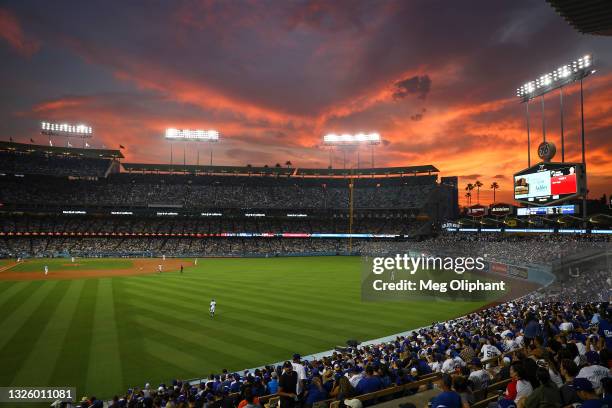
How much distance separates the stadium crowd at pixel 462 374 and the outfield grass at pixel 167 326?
10.7 feet

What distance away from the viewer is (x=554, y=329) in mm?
13750

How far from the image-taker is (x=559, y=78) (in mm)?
30891

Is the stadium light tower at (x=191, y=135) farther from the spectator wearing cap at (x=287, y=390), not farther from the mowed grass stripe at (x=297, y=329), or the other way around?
the spectator wearing cap at (x=287, y=390)

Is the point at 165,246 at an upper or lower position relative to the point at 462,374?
lower

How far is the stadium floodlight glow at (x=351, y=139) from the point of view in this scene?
9212cm

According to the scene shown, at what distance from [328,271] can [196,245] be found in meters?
42.1

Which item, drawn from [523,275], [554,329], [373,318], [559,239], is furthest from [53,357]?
[559,239]

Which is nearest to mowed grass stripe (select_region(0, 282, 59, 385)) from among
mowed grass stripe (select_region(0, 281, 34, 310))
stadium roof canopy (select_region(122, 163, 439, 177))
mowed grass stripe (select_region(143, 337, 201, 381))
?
mowed grass stripe (select_region(0, 281, 34, 310))

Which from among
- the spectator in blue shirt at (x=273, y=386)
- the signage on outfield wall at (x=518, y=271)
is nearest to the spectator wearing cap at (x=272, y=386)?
the spectator in blue shirt at (x=273, y=386)

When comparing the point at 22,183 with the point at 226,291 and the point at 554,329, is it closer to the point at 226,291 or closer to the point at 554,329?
the point at 226,291

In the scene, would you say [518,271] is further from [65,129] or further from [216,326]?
[65,129]

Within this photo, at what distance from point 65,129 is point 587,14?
98.7 m

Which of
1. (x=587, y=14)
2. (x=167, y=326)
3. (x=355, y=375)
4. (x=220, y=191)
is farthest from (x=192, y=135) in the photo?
(x=355, y=375)

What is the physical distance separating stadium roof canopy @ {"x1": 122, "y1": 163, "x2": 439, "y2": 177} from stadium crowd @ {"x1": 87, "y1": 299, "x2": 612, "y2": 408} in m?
85.5
